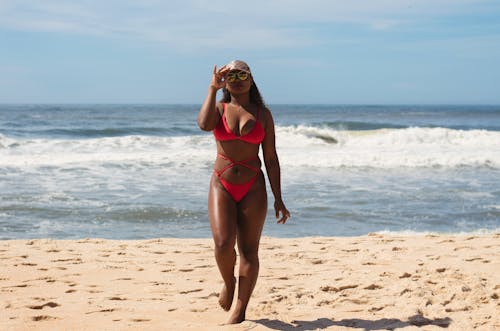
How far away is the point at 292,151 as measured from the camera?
22.0 meters

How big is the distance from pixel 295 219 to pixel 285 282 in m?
3.97

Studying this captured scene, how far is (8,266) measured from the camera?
20.1 ft

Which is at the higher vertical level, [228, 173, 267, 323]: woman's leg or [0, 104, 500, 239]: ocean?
[228, 173, 267, 323]: woman's leg

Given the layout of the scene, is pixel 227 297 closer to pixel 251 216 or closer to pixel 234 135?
pixel 251 216

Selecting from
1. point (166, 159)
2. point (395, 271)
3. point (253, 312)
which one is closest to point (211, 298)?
point (253, 312)

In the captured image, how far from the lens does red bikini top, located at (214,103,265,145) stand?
4051 millimetres

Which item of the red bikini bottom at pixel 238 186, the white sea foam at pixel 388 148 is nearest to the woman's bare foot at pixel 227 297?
the red bikini bottom at pixel 238 186

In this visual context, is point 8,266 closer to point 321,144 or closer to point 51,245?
point 51,245

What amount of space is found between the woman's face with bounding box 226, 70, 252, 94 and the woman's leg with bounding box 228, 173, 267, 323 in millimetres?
597

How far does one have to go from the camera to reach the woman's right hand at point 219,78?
3988 mm

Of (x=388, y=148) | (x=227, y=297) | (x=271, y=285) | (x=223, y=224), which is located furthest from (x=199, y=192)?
(x=388, y=148)

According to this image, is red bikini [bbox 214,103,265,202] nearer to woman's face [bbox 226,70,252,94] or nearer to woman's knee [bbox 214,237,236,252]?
woman's face [bbox 226,70,252,94]

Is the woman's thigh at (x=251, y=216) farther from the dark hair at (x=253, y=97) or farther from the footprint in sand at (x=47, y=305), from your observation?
the footprint in sand at (x=47, y=305)

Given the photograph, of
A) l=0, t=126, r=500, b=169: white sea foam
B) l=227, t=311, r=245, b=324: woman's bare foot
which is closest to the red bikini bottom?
l=227, t=311, r=245, b=324: woman's bare foot
